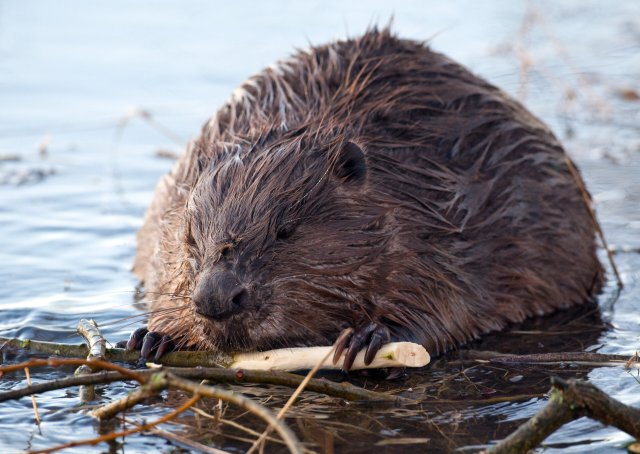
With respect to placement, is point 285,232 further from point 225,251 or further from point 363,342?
point 363,342

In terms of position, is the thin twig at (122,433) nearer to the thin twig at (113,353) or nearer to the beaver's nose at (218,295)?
the beaver's nose at (218,295)

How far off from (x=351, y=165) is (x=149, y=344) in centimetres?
92

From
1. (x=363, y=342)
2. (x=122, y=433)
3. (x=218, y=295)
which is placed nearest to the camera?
(x=122, y=433)

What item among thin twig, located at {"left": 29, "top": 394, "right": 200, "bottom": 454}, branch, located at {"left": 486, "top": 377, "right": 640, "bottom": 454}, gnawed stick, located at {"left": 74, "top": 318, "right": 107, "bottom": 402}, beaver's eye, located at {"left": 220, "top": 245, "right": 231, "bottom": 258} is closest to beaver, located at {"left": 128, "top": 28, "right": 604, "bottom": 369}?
beaver's eye, located at {"left": 220, "top": 245, "right": 231, "bottom": 258}

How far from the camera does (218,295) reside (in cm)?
359

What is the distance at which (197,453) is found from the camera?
10.9ft

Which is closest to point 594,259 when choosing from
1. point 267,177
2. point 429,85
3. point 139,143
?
point 429,85

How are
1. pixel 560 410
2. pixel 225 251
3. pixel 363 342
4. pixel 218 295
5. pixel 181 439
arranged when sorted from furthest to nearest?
pixel 363 342 < pixel 225 251 < pixel 218 295 < pixel 181 439 < pixel 560 410

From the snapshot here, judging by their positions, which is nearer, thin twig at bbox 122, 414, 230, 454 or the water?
thin twig at bbox 122, 414, 230, 454

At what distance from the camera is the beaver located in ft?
12.7

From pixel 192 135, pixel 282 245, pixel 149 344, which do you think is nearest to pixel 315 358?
pixel 282 245

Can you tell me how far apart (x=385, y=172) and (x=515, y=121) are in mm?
890

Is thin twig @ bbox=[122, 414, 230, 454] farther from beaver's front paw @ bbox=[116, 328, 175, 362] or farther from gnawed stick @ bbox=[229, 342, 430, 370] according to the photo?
beaver's front paw @ bbox=[116, 328, 175, 362]

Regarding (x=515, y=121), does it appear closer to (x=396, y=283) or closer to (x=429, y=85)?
(x=429, y=85)
